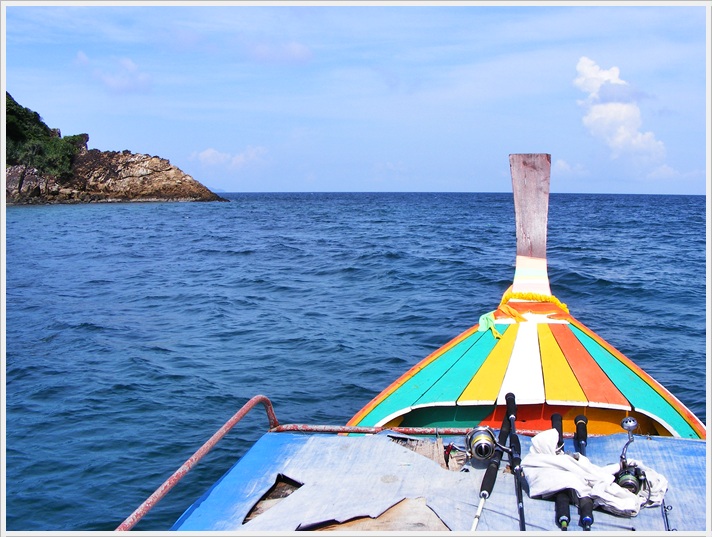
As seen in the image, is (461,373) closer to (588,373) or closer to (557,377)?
(557,377)

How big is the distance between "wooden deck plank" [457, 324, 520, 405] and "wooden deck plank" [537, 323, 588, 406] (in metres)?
0.37

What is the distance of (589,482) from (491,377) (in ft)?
Answer: 8.73

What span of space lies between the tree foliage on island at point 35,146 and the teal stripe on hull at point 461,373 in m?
63.1

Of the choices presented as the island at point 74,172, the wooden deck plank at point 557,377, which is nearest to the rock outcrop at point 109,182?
the island at point 74,172

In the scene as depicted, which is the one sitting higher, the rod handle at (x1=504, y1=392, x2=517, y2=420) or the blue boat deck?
the rod handle at (x1=504, y1=392, x2=517, y2=420)

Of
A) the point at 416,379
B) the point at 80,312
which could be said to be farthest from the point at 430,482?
the point at 80,312

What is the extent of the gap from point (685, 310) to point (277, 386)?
10493mm

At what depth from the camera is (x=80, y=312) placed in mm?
14945

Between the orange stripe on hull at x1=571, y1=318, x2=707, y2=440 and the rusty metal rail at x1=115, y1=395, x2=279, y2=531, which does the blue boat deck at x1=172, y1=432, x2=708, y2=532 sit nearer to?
the rusty metal rail at x1=115, y1=395, x2=279, y2=531

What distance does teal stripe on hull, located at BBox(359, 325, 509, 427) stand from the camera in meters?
6.47

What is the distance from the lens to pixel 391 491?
13.7ft

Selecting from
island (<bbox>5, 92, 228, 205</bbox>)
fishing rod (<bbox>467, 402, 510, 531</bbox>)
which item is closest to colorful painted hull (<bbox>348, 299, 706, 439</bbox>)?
fishing rod (<bbox>467, 402, 510, 531</bbox>)

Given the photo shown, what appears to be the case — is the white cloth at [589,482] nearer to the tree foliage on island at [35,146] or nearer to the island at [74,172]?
the island at [74,172]

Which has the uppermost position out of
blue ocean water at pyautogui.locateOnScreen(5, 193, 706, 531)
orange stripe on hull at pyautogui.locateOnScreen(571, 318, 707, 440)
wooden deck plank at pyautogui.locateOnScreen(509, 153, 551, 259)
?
wooden deck plank at pyautogui.locateOnScreen(509, 153, 551, 259)
